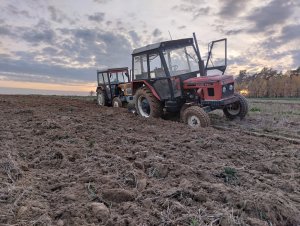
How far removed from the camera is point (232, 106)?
406 inches

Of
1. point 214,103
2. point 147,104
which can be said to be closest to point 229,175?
point 214,103

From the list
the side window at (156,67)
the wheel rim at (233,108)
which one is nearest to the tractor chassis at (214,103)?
the wheel rim at (233,108)

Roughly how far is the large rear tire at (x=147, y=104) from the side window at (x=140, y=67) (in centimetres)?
47

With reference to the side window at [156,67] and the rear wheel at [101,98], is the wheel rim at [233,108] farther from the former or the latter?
the rear wheel at [101,98]

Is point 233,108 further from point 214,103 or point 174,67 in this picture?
point 174,67

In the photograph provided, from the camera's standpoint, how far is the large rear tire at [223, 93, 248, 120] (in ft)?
32.7

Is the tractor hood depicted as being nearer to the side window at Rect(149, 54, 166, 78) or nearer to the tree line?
the side window at Rect(149, 54, 166, 78)

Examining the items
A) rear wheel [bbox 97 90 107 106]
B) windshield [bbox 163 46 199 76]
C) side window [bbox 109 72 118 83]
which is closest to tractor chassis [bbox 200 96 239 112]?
windshield [bbox 163 46 199 76]

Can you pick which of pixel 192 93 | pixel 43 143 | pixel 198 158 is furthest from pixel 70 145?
pixel 192 93

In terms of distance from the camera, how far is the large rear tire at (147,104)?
10.2 m

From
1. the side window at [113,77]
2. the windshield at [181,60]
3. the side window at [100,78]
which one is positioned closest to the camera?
the windshield at [181,60]

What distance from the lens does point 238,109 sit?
402 inches

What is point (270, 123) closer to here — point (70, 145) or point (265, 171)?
point (265, 171)

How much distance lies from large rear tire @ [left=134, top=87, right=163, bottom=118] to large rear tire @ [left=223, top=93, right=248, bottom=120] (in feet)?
7.23
